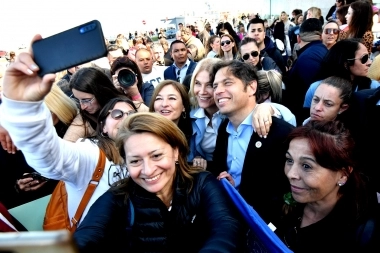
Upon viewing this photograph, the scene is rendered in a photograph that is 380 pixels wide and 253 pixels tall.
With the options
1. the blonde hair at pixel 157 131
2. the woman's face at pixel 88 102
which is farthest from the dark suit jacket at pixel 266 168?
the woman's face at pixel 88 102

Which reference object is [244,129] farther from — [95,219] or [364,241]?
[95,219]

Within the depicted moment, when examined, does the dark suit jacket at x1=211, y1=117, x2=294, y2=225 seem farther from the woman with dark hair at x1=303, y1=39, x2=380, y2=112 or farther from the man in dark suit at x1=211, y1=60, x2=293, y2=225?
the woman with dark hair at x1=303, y1=39, x2=380, y2=112

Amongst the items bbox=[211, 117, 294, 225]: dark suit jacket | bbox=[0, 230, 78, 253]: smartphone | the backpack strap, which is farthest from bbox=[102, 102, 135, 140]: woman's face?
bbox=[0, 230, 78, 253]: smartphone

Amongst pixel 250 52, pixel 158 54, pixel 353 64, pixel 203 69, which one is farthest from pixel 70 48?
pixel 158 54

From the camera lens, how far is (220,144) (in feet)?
7.27

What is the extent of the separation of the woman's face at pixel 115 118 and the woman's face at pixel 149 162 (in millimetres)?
567

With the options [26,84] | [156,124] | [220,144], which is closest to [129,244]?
[156,124]

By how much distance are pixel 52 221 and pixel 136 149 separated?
0.73m

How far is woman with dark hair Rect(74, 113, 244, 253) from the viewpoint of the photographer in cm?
122

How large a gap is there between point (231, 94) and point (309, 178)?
850 millimetres

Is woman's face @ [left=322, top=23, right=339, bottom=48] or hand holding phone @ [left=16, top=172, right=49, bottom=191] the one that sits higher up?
woman's face @ [left=322, top=23, right=339, bottom=48]

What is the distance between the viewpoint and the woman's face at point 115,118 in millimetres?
2025

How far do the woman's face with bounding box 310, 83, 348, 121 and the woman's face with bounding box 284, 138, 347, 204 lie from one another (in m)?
0.92

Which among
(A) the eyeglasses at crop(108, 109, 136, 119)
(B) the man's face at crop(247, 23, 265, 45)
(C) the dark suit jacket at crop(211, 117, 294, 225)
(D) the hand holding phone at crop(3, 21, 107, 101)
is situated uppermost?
(D) the hand holding phone at crop(3, 21, 107, 101)
